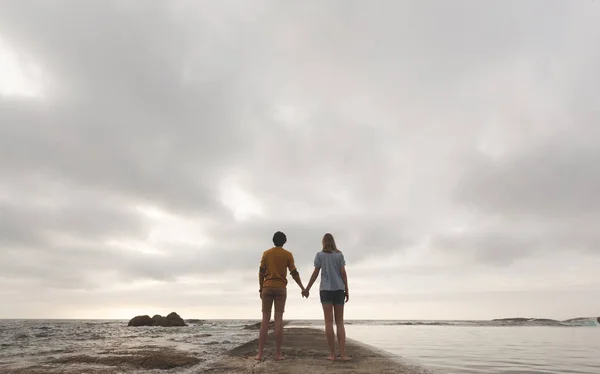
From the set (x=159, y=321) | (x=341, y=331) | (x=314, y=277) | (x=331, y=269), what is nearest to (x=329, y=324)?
(x=341, y=331)

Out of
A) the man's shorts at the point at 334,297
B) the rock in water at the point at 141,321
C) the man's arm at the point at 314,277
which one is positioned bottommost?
the rock in water at the point at 141,321

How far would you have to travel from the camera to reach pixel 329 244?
8695 mm

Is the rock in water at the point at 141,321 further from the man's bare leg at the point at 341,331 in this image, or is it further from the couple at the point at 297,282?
the man's bare leg at the point at 341,331

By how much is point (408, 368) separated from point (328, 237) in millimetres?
3124

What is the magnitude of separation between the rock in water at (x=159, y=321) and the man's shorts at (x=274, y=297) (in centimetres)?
5040

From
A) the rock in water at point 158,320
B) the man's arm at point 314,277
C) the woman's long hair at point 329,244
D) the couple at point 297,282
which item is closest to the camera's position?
the couple at point 297,282

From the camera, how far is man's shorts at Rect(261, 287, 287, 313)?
27.6 feet

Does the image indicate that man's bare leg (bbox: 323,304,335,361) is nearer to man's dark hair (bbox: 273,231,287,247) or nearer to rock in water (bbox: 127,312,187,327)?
man's dark hair (bbox: 273,231,287,247)

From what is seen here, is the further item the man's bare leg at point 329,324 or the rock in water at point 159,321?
the rock in water at point 159,321

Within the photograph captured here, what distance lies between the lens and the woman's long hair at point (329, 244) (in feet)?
28.5

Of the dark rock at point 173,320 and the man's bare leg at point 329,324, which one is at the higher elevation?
the man's bare leg at point 329,324

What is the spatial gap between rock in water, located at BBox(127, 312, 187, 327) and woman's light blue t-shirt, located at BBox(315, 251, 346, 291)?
2010 inches

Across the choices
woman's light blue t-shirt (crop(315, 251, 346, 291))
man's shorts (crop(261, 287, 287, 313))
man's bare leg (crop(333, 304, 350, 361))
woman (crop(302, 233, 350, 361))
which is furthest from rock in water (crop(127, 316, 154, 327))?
man's bare leg (crop(333, 304, 350, 361))

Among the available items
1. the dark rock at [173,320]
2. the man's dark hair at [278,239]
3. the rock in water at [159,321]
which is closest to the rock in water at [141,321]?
the rock in water at [159,321]
